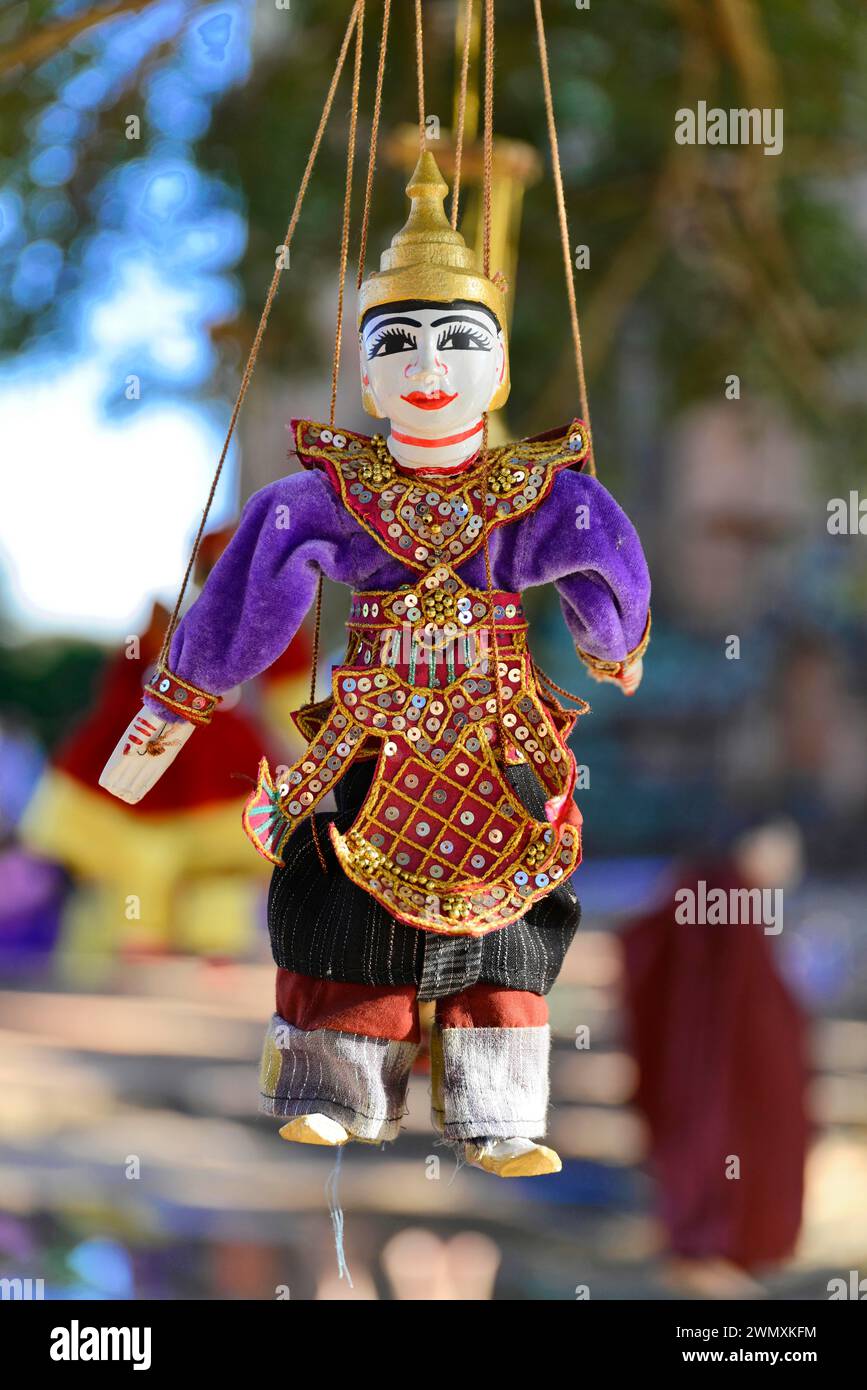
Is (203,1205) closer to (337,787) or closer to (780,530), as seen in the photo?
(337,787)

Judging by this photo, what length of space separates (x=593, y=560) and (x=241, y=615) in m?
0.30

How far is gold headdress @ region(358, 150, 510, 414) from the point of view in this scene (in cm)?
138

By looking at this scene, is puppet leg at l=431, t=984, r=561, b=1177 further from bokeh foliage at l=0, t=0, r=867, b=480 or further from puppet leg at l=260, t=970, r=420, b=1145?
bokeh foliage at l=0, t=0, r=867, b=480

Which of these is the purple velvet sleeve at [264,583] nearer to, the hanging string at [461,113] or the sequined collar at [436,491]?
the sequined collar at [436,491]

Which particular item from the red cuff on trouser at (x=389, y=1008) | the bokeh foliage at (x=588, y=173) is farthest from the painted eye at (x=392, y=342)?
the bokeh foliage at (x=588, y=173)

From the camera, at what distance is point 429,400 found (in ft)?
4.53

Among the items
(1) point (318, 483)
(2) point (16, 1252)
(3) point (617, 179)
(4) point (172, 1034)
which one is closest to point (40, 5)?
(3) point (617, 179)

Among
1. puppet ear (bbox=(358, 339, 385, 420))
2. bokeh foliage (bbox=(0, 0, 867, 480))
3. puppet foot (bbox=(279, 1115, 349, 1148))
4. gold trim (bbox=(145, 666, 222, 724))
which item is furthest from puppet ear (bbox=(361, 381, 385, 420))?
bokeh foliage (bbox=(0, 0, 867, 480))

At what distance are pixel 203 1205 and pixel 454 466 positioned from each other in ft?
5.57

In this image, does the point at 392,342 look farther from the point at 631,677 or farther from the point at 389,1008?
the point at 389,1008

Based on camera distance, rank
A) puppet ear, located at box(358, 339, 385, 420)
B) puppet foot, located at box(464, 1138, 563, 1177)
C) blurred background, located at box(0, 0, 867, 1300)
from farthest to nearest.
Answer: blurred background, located at box(0, 0, 867, 1300), puppet ear, located at box(358, 339, 385, 420), puppet foot, located at box(464, 1138, 563, 1177)

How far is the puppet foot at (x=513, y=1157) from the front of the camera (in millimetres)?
1318

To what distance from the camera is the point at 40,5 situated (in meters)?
2.46

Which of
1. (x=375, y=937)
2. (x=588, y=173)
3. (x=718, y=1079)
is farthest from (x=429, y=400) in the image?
(x=588, y=173)
